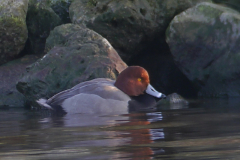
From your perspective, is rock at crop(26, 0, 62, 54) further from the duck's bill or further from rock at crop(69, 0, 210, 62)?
the duck's bill

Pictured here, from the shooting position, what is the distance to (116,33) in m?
9.94

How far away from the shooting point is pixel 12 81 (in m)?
9.61

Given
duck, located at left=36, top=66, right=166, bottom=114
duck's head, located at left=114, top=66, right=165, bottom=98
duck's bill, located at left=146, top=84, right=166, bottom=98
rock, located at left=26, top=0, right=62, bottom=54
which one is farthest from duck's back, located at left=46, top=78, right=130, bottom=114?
rock, located at left=26, top=0, right=62, bottom=54

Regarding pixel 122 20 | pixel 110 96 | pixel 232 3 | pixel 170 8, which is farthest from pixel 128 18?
pixel 110 96

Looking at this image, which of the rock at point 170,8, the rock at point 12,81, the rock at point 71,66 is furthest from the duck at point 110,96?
the rock at point 170,8

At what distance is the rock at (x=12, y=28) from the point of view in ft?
33.1

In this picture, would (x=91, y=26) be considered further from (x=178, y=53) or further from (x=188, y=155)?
(x=188, y=155)

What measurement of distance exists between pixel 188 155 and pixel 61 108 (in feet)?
14.4

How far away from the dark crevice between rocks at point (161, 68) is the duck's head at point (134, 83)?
3444 mm

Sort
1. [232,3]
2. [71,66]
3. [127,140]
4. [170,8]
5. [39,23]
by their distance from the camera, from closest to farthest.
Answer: [127,140], [71,66], [232,3], [170,8], [39,23]

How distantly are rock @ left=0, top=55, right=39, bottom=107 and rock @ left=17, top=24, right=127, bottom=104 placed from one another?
26.7 inches

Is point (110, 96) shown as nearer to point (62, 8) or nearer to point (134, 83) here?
point (134, 83)

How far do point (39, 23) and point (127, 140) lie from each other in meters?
8.05

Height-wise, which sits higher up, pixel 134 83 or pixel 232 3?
pixel 232 3
